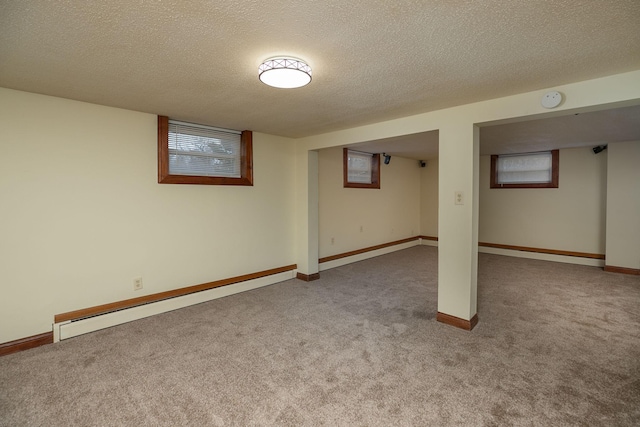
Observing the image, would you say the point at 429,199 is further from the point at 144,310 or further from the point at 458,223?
the point at 144,310

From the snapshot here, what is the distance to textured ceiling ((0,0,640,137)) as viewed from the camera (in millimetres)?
1381

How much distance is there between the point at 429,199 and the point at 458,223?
478 cm

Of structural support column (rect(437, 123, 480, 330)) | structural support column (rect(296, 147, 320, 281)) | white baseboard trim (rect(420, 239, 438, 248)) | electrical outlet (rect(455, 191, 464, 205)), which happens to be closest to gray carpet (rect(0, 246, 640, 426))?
structural support column (rect(437, 123, 480, 330))

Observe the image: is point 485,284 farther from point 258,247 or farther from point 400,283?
point 258,247

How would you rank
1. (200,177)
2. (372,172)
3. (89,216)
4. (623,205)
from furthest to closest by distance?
1. (372,172)
2. (623,205)
3. (200,177)
4. (89,216)

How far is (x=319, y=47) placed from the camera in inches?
67.7

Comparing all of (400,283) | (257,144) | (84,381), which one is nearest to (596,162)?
(400,283)

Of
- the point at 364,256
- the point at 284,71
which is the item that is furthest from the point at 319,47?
the point at 364,256

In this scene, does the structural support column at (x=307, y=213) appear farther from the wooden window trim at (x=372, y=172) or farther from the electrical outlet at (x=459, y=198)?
the electrical outlet at (x=459, y=198)

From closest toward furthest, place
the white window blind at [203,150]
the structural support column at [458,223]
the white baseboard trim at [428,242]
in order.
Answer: the structural support column at [458,223] < the white window blind at [203,150] < the white baseboard trim at [428,242]

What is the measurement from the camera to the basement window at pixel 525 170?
566 centimetres

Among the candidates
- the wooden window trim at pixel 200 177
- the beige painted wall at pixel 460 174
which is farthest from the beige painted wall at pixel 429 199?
the wooden window trim at pixel 200 177

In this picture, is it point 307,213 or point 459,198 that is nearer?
point 459,198

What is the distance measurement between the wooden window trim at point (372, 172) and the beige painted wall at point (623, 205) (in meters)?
3.74
